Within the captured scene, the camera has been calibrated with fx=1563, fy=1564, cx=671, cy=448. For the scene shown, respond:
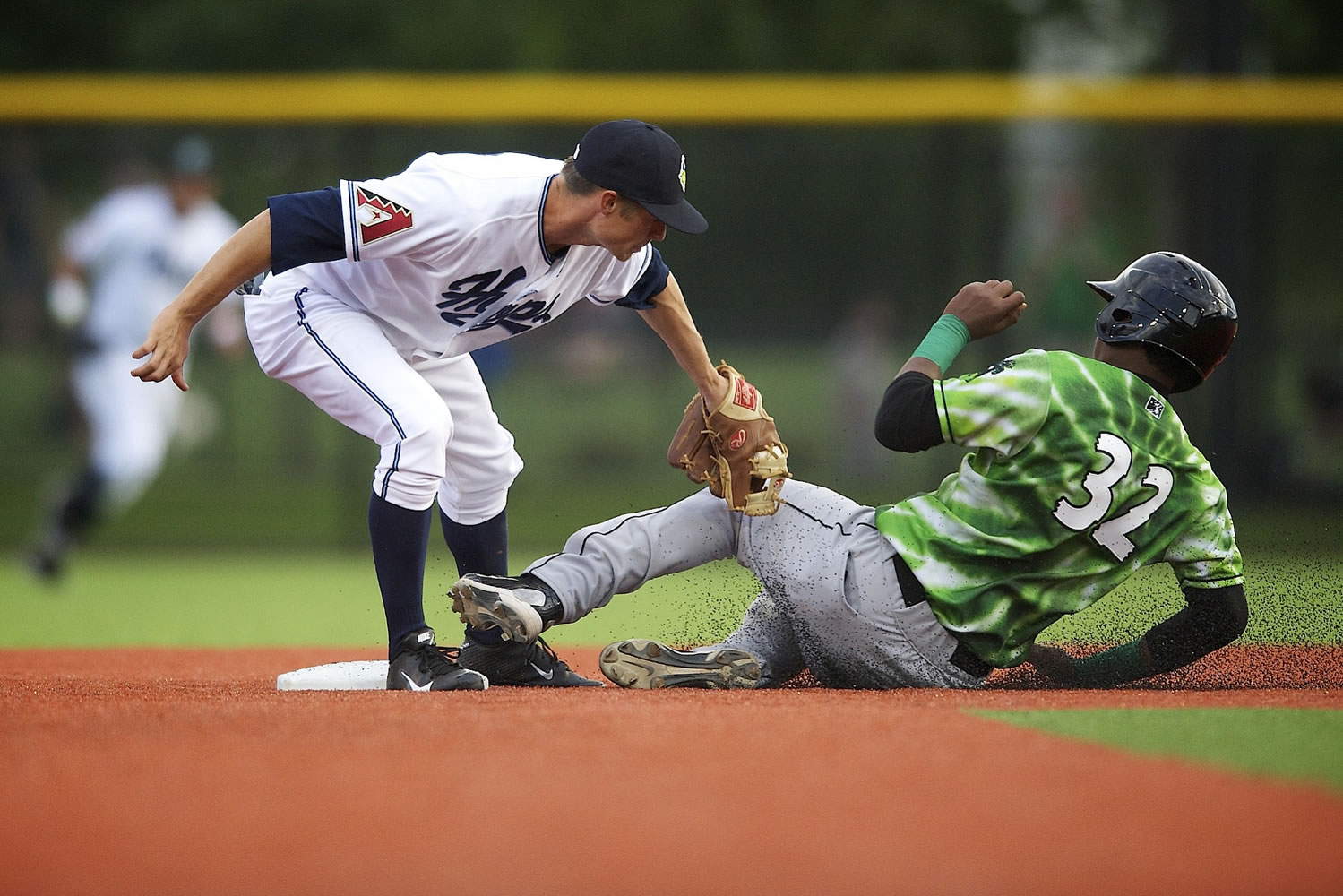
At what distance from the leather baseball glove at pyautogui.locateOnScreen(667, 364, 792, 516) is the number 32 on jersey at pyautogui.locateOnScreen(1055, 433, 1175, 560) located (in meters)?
0.76

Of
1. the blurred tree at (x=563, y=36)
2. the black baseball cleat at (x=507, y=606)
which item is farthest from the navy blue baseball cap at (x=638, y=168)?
the blurred tree at (x=563, y=36)

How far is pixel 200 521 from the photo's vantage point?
11.1 meters

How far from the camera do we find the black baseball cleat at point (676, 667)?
409 centimetres

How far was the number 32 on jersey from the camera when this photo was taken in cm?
368

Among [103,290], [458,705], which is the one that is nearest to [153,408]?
[103,290]

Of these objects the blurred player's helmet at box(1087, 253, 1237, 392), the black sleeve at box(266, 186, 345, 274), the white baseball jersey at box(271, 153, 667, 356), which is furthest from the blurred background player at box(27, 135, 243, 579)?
the blurred player's helmet at box(1087, 253, 1237, 392)

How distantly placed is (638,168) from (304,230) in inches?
34.5

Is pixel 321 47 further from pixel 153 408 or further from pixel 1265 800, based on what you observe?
pixel 1265 800

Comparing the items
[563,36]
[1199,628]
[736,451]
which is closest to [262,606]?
[736,451]

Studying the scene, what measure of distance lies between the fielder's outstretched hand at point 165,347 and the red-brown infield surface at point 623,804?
0.82 meters

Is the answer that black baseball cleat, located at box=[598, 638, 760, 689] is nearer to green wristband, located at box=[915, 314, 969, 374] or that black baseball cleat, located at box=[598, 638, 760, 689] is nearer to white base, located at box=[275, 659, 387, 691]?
white base, located at box=[275, 659, 387, 691]

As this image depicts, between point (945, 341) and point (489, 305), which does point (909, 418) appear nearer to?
point (945, 341)

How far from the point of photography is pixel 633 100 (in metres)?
10.7

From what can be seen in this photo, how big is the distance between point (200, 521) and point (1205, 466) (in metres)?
8.70
